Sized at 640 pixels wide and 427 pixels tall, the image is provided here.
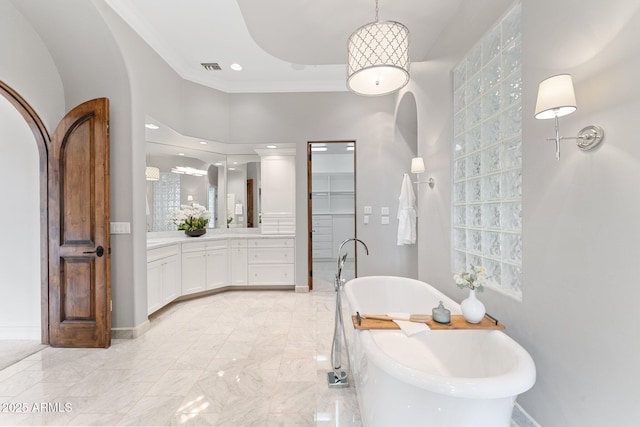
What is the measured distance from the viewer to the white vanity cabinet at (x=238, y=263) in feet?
14.3

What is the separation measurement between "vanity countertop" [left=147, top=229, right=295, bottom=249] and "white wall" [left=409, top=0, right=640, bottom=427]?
11.0ft

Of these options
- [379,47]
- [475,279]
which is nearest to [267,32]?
[379,47]

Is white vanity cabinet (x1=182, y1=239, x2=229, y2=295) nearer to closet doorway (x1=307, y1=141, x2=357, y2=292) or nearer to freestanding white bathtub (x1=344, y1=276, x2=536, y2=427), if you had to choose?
freestanding white bathtub (x1=344, y1=276, x2=536, y2=427)

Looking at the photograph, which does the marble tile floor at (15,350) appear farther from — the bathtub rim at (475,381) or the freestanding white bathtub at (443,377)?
the bathtub rim at (475,381)

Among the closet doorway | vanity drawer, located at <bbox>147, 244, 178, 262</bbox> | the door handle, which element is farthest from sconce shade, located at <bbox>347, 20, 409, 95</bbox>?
the closet doorway

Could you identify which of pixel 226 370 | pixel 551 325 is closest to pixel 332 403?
pixel 226 370

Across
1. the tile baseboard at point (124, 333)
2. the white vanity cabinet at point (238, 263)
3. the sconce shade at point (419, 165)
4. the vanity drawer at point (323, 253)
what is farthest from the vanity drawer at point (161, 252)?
the vanity drawer at point (323, 253)

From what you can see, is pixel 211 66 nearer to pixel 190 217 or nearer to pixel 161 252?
pixel 190 217

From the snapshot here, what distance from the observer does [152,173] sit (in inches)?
156

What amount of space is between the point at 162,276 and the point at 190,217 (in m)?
1.05

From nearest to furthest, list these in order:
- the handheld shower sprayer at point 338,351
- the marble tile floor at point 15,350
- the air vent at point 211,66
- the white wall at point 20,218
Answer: the handheld shower sprayer at point 338,351 → the marble tile floor at point 15,350 → the white wall at point 20,218 → the air vent at point 211,66

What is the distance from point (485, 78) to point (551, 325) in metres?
1.57

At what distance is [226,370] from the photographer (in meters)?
2.25

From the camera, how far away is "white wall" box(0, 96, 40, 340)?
275 centimetres
